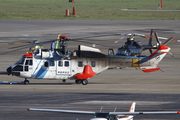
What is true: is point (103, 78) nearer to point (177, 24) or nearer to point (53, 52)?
point (53, 52)

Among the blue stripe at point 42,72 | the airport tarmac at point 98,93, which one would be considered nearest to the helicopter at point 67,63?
the blue stripe at point 42,72

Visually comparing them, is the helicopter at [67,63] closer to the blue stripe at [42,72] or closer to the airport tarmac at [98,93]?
the blue stripe at [42,72]

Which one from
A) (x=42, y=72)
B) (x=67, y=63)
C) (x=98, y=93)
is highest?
(x=67, y=63)

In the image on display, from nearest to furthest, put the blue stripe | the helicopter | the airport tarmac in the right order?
the airport tarmac < the helicopter < the blue stripe

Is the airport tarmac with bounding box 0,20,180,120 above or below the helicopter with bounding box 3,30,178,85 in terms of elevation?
below

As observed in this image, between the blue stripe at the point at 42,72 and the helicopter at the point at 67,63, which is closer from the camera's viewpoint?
the helicopter at the point at 67,63

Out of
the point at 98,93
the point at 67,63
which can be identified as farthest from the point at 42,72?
the point at 98,93

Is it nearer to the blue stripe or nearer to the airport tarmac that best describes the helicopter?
the blue stripe

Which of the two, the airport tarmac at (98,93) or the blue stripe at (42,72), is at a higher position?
the blue stripe at (42,72)

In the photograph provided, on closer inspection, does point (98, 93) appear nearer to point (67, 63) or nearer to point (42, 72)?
point (67, 63)

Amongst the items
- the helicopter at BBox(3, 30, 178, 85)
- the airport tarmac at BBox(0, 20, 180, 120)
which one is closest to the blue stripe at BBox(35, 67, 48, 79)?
the helicopter at BBox(3, 30, 178, 85)

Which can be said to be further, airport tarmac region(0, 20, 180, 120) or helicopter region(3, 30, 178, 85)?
helicopter region(3, 30, 178, 85)

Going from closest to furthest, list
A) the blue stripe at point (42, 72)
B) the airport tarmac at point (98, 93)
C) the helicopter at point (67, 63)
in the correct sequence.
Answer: the airport tarmac at point (98, 93) → the helicopter at point (67, 63) → the blue stripe at point (42, 72)

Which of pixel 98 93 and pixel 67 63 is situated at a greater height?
pixel 67 63
